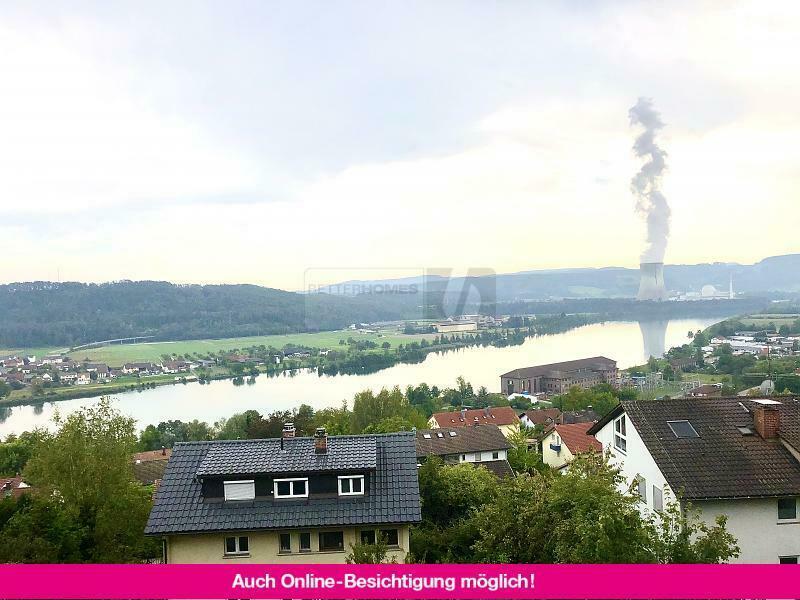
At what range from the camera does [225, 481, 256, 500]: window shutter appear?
6.75 m

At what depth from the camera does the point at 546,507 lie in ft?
17.7

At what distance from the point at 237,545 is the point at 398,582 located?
4372 millimetres

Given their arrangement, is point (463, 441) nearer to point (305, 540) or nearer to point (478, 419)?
point (478, 419)

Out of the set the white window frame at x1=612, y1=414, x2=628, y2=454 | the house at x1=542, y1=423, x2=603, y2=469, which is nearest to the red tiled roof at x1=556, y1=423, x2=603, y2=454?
the house at x1=542, y1=423, x2=603, y2=469

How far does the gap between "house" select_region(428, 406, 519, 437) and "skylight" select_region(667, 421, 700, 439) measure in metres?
18.4

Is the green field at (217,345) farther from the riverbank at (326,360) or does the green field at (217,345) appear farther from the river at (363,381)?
the river at (363,381)

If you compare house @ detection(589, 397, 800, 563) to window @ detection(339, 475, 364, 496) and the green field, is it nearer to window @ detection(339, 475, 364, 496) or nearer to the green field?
window @ detection(339, 475, 364, 496)

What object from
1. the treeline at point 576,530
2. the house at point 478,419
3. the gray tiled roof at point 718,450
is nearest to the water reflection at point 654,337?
the house at point 478,419

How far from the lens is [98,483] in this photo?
31.5 ft

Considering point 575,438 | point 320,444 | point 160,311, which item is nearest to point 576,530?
point 320,444

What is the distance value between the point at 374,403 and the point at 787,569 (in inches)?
800

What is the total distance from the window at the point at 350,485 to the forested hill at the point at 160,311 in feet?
196

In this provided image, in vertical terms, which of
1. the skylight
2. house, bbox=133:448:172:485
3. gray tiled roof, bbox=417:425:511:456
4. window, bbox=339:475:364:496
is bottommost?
house, bbox=133:448:172:485

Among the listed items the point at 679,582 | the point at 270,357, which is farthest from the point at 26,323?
the point at 679,582
